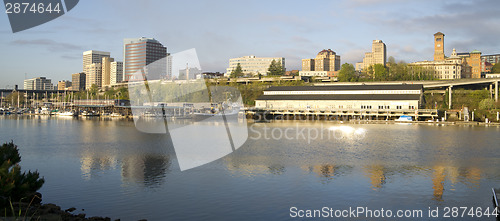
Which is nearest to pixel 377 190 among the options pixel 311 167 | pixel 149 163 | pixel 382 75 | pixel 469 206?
pixel 469 206

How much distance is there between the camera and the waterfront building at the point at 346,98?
96.2 metres

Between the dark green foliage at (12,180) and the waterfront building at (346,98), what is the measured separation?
88.8 meters

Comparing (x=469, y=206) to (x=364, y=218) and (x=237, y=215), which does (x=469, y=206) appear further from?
(x=237, y=215)

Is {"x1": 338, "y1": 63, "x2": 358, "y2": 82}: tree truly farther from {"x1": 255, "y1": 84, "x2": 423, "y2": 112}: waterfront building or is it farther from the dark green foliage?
the dark green foliage

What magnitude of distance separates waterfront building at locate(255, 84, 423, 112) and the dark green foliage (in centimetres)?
8880

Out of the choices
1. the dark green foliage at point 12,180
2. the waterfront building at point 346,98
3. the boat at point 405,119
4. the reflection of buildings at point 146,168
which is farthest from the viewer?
the waterfront building at point 346,98

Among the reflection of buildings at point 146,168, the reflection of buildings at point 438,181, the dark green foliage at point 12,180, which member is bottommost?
the reflection of buildings at point 438,181

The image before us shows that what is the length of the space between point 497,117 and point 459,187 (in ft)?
251

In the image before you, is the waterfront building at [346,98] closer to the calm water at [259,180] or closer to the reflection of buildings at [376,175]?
the calm water at [259,180]

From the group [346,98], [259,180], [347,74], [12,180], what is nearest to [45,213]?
[12,180]

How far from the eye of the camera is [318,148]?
133 ft

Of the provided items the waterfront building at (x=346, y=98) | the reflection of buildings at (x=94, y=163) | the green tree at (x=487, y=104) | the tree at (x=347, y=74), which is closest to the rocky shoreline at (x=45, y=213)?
the reflection of buildings at (x=94, y=163)

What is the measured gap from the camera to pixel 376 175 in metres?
26.1

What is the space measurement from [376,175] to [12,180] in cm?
2056
